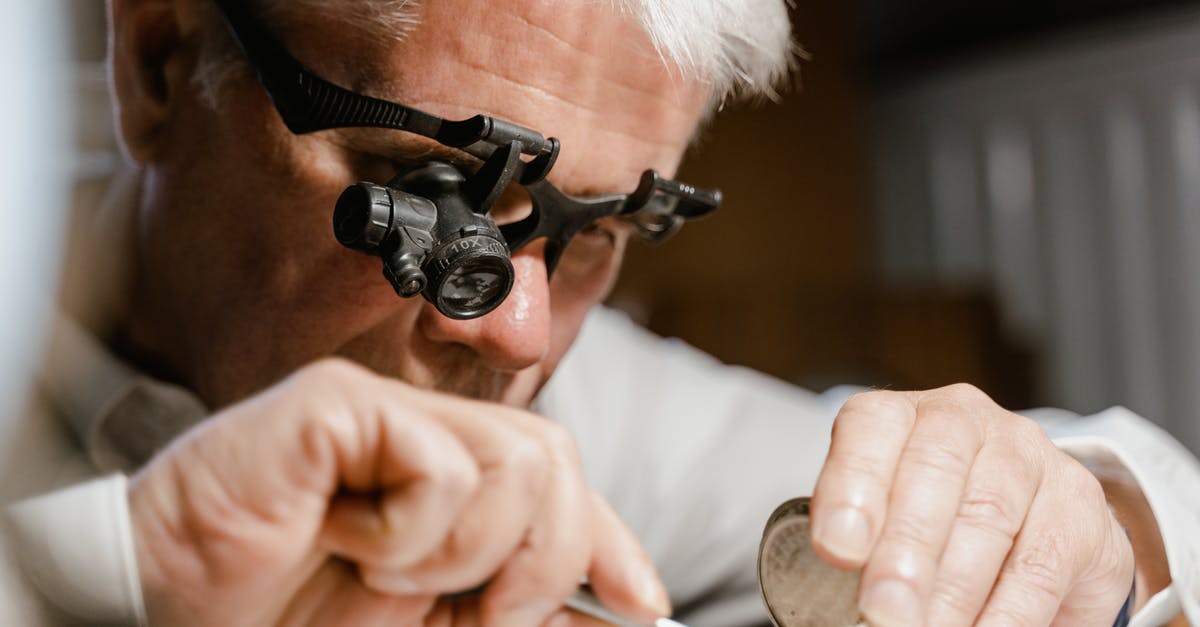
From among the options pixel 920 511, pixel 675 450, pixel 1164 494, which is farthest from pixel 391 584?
pixel 675 450

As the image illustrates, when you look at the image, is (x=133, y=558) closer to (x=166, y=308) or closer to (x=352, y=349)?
(x=352, y=349)

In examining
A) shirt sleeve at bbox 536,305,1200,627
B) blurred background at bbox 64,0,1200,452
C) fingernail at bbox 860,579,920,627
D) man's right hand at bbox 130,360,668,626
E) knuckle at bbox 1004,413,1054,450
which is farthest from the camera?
blurred background at bbox 64,0,1200,452

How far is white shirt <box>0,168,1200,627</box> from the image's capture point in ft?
1.83

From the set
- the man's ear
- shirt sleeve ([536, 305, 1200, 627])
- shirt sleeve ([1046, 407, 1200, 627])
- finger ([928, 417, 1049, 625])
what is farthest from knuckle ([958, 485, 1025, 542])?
the man's ear

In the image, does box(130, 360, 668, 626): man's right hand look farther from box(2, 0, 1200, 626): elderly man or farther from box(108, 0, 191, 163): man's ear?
box(108, 0, 191, 163): man's ear

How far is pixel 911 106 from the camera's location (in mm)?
2330

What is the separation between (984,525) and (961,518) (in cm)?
2

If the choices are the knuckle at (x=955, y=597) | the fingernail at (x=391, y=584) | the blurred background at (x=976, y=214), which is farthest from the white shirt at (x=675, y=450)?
the blurred background at (x=976, y=214)

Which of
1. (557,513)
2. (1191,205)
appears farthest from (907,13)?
(557,513)

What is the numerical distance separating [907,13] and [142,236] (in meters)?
1.89

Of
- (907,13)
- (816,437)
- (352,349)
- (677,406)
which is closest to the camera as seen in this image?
(352,349)

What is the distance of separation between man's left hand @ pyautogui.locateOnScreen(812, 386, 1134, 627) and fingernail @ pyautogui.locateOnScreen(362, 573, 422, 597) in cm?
21

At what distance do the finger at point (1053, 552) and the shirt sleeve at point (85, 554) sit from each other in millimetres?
441

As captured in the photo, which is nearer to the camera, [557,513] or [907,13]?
[557,513]
